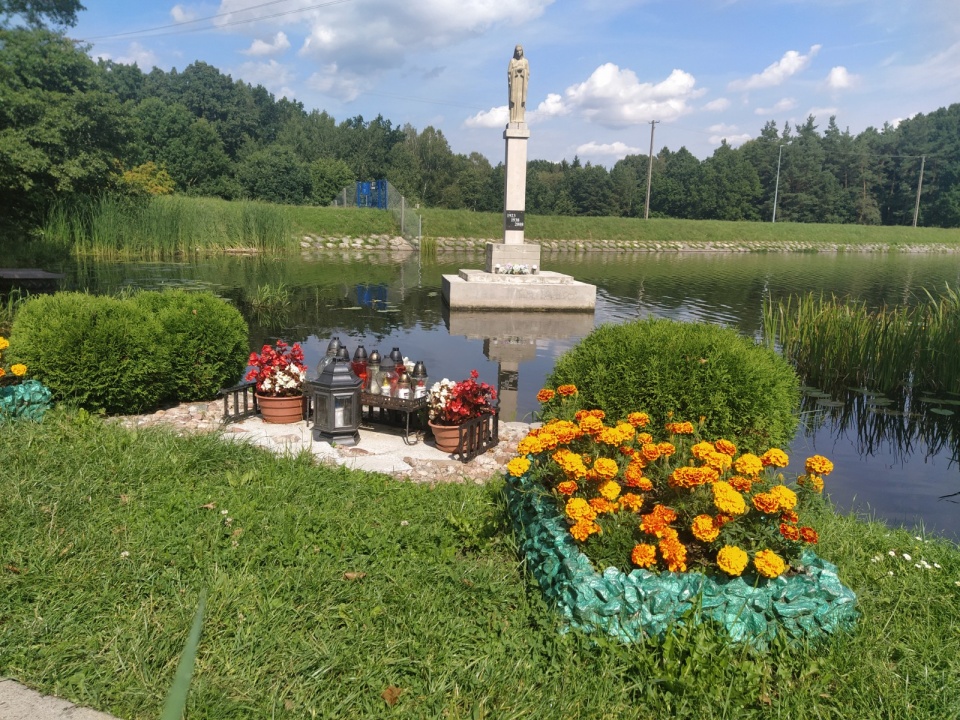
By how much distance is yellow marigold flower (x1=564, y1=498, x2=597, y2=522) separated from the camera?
116 inches

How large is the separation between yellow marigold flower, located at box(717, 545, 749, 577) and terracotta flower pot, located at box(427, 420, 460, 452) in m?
3.09

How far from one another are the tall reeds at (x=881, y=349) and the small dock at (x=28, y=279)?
9.88 metres

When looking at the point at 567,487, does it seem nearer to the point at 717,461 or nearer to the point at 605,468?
the point at 605,468

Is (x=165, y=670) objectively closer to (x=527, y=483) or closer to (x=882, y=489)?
(x=527, y=483)

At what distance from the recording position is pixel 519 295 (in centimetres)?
1586

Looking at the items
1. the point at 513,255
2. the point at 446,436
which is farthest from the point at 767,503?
the point at 513,255

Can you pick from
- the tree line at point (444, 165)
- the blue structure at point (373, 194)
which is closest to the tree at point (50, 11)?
the tree line at point (444, 165)

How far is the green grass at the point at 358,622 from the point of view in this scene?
2.48 metres

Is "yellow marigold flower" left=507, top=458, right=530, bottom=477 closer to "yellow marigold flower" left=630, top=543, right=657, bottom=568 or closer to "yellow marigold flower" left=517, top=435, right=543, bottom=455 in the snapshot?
"yellow marigold flower" left=517, top=435, right=543, bottom=455

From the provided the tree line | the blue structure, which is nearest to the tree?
the tree line

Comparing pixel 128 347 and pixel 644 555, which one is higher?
pixel 128 347

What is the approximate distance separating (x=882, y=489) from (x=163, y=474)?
5616 millimetres

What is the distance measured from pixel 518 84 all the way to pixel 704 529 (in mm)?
16564

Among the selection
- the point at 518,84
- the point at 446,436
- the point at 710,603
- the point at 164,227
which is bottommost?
the point at 446,436
